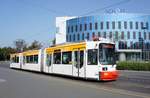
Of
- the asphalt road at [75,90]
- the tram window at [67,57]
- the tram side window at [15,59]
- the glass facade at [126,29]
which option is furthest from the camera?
→ the glass facade at [126,29]

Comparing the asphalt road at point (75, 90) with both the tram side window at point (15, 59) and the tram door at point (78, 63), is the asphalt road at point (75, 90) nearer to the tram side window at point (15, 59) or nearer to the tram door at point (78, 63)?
the tram door at point (78, 63)

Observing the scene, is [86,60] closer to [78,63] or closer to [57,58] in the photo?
[78,63]

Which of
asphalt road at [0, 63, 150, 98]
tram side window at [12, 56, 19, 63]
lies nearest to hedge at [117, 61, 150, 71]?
tram side window at [12, 56, 19, 63]

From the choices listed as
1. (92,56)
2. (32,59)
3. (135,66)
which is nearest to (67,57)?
(92,56)

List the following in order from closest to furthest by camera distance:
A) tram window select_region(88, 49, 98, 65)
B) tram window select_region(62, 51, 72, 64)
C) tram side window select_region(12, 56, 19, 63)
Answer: tram window select_region(88, 49, 98, 65) → tram window select_region(62, 51, 72, 64) → tram side window select_region(12, 56, 19, 63)

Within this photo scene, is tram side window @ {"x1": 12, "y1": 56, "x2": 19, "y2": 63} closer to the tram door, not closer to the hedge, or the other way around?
the hedge

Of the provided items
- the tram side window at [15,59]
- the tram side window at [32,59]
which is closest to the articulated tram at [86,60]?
the tram side window at [32,59]

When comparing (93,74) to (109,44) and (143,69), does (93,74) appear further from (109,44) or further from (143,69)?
(143,69)

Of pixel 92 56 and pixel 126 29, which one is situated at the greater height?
pixel 126 29

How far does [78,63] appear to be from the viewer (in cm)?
2205

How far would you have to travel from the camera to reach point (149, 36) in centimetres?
8875

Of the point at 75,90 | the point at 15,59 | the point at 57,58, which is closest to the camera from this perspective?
→ the point at 75,90

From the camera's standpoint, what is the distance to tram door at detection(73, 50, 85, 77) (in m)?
21.5

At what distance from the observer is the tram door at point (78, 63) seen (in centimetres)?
2152
